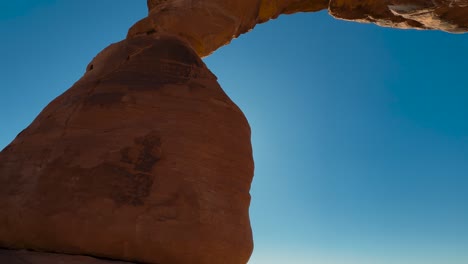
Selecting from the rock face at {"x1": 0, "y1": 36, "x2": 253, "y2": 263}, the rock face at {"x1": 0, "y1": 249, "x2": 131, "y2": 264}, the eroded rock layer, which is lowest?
the rock face at {"x1": 0, "y1": 249, "x2": 131, "y2": 264}

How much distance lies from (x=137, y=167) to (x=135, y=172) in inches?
2.4

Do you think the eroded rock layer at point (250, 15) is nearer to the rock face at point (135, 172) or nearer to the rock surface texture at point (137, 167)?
the rock surface texture at point (137, 167)

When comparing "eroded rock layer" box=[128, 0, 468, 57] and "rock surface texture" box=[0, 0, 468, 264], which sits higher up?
"eroded rock layer" box=[128, 0, 468, 57]

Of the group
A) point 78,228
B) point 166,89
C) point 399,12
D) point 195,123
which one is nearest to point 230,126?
point 195,123

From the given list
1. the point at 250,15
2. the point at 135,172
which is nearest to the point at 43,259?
the point at 135,172

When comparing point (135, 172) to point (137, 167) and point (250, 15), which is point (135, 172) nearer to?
point (137, 167)

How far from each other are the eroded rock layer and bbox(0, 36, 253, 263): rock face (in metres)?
1.45

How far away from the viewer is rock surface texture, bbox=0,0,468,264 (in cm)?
357

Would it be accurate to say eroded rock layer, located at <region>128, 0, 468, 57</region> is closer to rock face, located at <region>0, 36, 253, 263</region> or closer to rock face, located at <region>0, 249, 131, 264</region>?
rock face, located at <region>0, 36, 253, 263</region>

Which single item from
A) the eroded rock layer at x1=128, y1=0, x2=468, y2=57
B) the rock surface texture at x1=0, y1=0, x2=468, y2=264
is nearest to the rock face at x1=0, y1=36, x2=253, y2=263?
the rock surface texture at x1=0, y1=0, x2=468, y2=264

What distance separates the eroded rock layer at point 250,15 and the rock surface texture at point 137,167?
0.81 m

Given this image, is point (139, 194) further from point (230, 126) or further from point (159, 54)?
point (159, 54)

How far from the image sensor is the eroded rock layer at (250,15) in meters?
6.25

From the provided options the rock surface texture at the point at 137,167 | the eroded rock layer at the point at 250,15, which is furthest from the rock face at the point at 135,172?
the eroded rock layer at the point at 250,15
